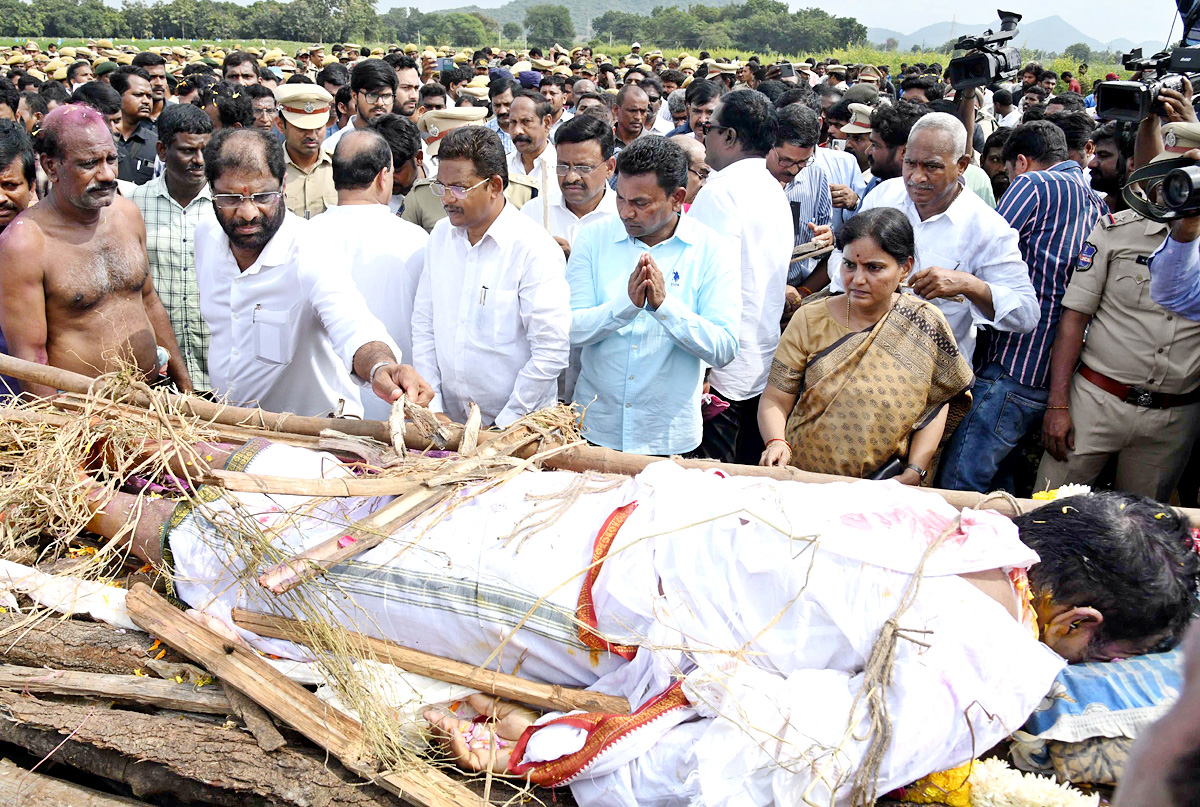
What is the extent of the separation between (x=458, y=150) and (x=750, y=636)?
2.41 m

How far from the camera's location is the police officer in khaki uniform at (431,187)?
210 inches

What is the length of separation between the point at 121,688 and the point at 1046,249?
4603mm

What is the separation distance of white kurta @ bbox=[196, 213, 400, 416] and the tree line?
5605cm

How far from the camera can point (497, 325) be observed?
3.83 m

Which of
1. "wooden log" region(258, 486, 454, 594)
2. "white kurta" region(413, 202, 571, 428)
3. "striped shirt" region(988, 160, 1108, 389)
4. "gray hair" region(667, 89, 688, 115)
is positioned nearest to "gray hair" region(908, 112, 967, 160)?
"striped shirt" region(988, 160, 1108, 389)

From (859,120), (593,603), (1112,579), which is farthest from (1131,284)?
(859,120)

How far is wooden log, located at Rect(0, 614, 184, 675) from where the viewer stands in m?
2.70

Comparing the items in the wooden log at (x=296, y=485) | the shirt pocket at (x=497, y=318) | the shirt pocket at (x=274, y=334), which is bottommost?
the wooden log at (x=296, y=485)

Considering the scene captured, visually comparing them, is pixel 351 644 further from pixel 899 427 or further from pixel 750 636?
pixel 899 427

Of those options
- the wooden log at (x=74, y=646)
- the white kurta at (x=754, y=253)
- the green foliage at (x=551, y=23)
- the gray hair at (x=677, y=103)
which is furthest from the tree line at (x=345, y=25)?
the wooden log at (x=74, y=646)

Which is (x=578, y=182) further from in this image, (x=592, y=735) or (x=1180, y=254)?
(x=592, y=735)

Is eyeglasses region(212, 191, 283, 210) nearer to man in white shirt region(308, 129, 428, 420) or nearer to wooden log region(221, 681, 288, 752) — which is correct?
man in white shirt region(308, 129, 428, 420)

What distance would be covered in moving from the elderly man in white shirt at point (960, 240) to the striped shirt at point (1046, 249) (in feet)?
0.72

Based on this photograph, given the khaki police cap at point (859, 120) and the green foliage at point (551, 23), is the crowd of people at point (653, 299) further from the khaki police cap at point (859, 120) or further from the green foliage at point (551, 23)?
the green foliage at point (551, 23)
